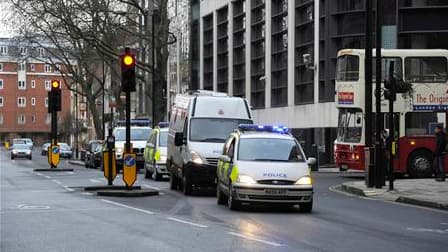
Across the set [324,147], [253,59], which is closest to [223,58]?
[253,59]

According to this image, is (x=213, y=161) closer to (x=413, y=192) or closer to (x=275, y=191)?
(x=275, y=191)

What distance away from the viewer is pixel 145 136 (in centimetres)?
3709

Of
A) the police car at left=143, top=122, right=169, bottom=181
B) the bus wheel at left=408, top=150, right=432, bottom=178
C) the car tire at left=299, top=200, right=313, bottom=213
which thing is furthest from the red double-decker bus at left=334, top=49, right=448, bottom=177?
the car tire at left=299, top=200, right=313, bottom=213

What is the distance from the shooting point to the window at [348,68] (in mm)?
28641

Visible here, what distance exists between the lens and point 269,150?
17125mm

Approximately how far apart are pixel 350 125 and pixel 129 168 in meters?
10.8

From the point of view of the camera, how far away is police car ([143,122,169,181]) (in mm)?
28703

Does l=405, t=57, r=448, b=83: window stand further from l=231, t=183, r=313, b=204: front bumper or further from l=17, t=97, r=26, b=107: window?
l=17, t=97, r=26, b=107: window

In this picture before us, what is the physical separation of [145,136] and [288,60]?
14.8 m

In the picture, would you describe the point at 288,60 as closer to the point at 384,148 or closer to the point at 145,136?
the point at 145,136

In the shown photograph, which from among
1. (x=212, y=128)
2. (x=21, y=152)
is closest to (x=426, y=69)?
(x=212, y=128)

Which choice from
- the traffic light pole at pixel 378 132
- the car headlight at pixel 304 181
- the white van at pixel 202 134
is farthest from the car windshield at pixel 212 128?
the car headlight at pixel 304 181

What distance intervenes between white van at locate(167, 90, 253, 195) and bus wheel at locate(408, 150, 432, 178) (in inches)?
346

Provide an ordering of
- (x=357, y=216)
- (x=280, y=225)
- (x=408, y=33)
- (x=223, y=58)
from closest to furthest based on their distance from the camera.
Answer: (x=280, y=225) → (x=357, y=216) → (x=408, y=33) → (x=223, y=58)
